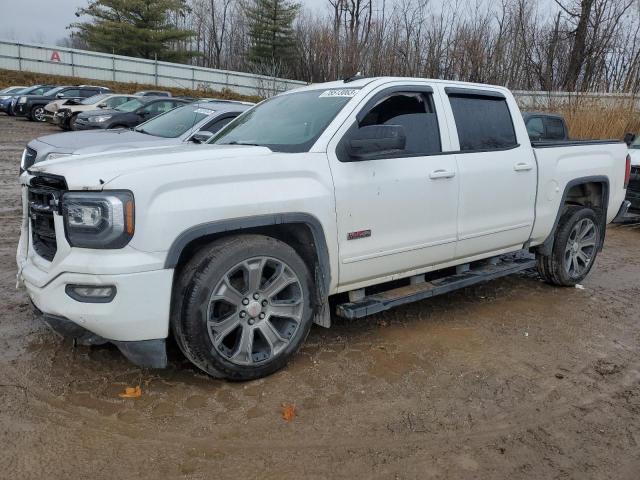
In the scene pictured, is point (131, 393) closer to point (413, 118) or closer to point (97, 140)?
point (413, 118)

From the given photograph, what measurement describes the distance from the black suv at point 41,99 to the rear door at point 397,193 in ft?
77.4

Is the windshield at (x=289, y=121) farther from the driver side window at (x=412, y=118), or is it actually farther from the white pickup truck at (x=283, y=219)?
the driver side window at (x=412, y=118)

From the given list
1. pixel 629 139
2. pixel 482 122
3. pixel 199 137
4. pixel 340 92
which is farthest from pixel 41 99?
pixel 482 122

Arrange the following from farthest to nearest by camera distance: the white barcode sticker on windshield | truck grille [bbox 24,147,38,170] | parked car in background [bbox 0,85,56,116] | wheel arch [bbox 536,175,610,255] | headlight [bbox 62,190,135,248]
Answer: parked car in background [bbox 0,85,56,116] → truck grille [bbox 24,147,38,170] → wheel arch [bbox 536,175,610,255] → the white barcode sticker on windshield → headlight [bbox 62,190,135,248]

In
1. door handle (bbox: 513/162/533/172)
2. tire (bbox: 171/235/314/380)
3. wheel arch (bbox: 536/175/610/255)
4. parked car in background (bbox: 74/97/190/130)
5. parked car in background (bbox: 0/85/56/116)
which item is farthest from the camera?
parked car in background (bbox: 0/85/56/116)

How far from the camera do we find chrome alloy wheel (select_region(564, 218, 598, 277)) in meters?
5.60

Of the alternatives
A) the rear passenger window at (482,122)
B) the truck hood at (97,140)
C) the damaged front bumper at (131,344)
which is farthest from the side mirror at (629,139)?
the damaged front bumper at (131,344)

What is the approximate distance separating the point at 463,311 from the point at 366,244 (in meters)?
1.64

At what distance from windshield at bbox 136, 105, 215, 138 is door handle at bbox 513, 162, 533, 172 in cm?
482

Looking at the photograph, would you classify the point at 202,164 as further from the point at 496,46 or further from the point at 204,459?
the point at 496,46

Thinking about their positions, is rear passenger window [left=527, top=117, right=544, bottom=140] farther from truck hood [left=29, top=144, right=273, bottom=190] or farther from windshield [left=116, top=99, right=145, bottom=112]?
windshield [left=116, top=99, right=145, bottom=112]

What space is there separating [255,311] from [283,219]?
58 cm

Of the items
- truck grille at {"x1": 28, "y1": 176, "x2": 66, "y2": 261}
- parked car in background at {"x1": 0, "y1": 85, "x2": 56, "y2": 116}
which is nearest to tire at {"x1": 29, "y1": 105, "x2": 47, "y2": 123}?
parked car in background at {"x1": 0, "y1": 85, "x2": 56, "y2": 116}

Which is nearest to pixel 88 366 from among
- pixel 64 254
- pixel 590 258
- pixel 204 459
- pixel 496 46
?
pixel 64 254
